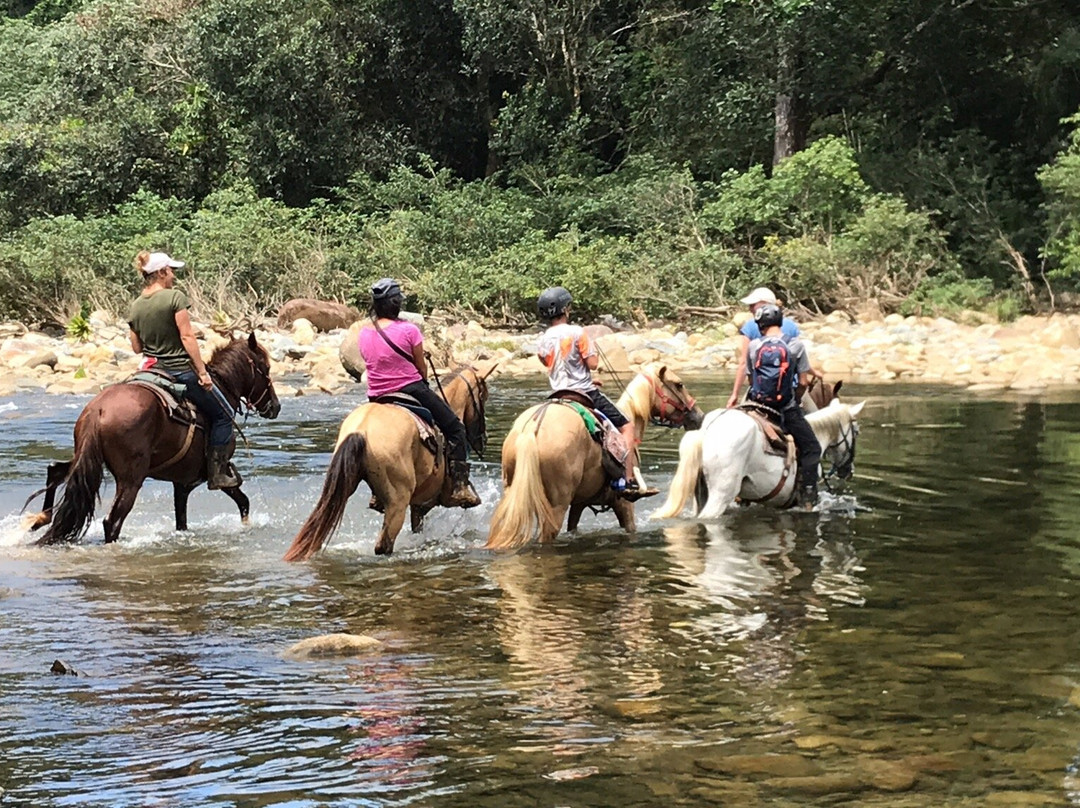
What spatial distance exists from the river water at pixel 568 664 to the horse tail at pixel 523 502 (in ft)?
0.53

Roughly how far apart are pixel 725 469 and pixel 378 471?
2909 millimetres

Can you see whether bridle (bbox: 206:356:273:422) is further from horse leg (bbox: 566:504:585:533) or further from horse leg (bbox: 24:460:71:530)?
horse leg (bbox: 566:504:585:533)

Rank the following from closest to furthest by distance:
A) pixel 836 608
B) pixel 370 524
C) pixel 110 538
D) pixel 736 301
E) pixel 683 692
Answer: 1. pixel 683 692
2. pixel 836 608
3. pixel 110 538
4. pixel 370 524
5. pixel 736 301

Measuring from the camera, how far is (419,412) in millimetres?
9336

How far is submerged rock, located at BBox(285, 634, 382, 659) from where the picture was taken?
6.51 meters

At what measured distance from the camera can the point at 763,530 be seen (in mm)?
10320

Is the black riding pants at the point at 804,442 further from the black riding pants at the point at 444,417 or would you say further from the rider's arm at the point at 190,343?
the rider's arm at the point at 190,343

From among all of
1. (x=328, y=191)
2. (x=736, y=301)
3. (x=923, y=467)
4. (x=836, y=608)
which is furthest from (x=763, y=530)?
(x=328, y=191)

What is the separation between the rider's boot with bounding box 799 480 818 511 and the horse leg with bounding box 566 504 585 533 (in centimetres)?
194

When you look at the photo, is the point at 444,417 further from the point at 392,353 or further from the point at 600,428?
the point at 600,428

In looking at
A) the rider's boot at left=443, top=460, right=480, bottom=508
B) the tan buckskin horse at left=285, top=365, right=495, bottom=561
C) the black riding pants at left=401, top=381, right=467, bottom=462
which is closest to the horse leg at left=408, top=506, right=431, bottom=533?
the rider's boot at left=443, top=460, right=480, bottom=508

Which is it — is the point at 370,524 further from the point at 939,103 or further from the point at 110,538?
the point at 939,103

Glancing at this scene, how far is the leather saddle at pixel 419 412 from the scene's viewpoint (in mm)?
9258

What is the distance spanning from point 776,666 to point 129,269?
1050 inches
